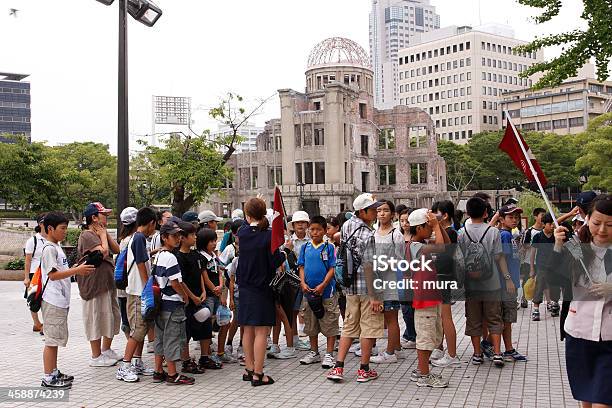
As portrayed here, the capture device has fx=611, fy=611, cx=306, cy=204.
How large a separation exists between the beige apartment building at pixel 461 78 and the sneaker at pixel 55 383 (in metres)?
102

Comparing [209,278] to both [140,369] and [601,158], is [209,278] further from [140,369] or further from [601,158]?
[601,158]

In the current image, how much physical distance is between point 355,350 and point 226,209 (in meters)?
50.2

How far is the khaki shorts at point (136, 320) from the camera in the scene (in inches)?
276

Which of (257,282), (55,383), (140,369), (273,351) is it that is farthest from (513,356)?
(55,383)

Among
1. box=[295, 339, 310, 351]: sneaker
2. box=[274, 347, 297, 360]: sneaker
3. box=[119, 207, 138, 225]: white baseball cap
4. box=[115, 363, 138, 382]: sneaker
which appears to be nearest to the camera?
box=[115, 363, 138, 382]: sneaker

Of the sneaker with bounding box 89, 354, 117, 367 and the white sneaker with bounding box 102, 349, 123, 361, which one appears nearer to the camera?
the sneaker with bounding box 89, 354, 117, 367

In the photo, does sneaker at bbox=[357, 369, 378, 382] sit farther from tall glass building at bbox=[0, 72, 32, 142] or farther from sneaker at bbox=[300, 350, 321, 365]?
tall glass building at bbox=[0, 72, 32, 142]

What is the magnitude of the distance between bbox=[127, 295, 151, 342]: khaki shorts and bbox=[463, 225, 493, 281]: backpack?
12.4ft

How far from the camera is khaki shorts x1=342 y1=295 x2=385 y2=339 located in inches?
266

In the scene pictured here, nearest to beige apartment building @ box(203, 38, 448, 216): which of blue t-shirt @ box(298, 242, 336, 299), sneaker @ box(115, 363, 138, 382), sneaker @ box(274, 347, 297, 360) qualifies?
sneaker @ box(274, 347, 297, 360)

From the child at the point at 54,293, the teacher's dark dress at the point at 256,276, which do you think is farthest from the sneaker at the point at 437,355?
the child at the point at 54,293

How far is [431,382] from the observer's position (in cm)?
661

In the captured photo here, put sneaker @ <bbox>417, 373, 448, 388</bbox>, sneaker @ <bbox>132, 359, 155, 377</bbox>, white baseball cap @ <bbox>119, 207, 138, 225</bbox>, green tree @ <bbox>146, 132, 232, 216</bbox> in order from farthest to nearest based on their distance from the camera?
green tree @ <bbox>146, 132, 232, 216</bbox>
white baseball cap @ <bbox>119, 207, 138, 225</bbox>
sneaker @ <bbox>132, 359, 155, 377</bbox>
sneaker @ <bbox>417, 373, 448, 388</bbox>

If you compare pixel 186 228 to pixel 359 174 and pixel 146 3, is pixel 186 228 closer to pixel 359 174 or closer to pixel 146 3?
pixel 146 3
